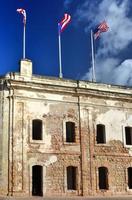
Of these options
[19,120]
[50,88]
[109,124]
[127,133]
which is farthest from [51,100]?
[127,133]

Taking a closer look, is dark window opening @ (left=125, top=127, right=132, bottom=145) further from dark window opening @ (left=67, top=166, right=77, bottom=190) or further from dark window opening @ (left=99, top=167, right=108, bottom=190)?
dark window opening @ (left=67, top=166, right=77, bottom=190)

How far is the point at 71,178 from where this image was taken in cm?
3016

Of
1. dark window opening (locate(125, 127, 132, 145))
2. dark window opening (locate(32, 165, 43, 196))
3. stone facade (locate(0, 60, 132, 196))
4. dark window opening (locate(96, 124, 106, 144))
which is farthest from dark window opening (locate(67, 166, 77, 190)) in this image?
dark window opening (locate(125, 127, 132, 145))

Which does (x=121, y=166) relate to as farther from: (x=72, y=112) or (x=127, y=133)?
(x=72, y=112)

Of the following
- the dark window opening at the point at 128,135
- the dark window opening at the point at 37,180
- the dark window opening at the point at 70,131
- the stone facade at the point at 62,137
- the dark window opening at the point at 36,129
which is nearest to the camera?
the stone facade at the point at 62,137

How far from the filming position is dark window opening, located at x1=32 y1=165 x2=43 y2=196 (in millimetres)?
27234

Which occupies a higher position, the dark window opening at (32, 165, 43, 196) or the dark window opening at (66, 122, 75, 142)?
the dark window opening at (66, 122, 75, 142)

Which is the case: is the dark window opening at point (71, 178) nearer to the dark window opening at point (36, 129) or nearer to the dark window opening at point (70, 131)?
the dark window opening at point (70, 131)

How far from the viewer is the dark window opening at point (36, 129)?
2802cm

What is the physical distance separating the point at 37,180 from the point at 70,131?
13.5 feet

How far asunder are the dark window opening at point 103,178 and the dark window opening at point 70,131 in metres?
3.00

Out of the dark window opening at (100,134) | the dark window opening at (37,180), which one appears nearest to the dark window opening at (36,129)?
the dark window opening at (37,180)

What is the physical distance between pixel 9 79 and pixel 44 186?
23.9 feet

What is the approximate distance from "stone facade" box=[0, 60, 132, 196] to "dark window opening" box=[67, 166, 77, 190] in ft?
0.23
